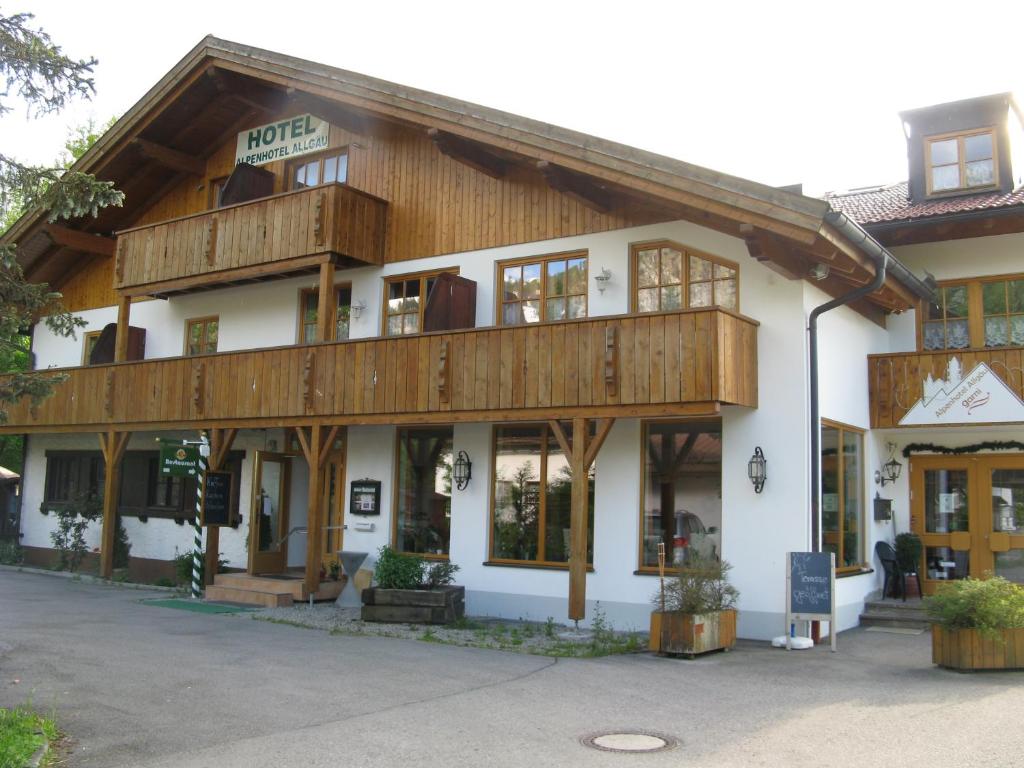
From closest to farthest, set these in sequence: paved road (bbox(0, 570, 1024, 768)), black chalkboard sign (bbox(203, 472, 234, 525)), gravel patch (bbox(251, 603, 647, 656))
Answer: paved road (bbox(0, 570, 1024, 768)), gravel patch (bbox(251, 603, 647, 656)), black chalkboard sign (bbox(203, 472, 234, 525))

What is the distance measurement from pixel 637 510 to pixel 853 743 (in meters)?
6.70

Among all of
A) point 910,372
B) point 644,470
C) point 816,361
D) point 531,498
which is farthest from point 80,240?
point 910,372

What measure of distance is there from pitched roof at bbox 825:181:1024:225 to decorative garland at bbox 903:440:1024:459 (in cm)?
349

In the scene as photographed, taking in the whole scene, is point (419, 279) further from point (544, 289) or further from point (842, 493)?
point (842, 493)

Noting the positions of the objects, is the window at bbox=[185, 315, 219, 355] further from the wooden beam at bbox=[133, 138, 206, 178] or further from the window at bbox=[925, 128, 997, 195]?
the window at bbox=[925, 128, 997, 195]

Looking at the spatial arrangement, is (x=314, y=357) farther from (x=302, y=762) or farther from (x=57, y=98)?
(x=302, y=762)

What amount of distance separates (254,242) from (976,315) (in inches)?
463

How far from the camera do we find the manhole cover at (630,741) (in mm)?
7301

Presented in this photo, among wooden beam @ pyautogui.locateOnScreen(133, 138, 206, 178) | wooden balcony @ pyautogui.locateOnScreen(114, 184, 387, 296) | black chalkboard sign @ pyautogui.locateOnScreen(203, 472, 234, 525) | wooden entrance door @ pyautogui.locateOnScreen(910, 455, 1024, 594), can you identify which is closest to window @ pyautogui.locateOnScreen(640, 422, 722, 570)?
wooden entrance door @ pyautogui.locateOnScreen(910, 455, 1024, 594)

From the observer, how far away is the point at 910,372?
15211 millimetres

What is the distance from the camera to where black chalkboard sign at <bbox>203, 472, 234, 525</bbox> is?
17.4m

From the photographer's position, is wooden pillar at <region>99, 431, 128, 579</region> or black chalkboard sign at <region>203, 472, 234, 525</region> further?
wooden pillar at <region>99, 431, 128, 579</region>

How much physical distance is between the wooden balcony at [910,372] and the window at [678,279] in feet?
10.2

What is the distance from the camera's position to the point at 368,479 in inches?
Answer: 667
